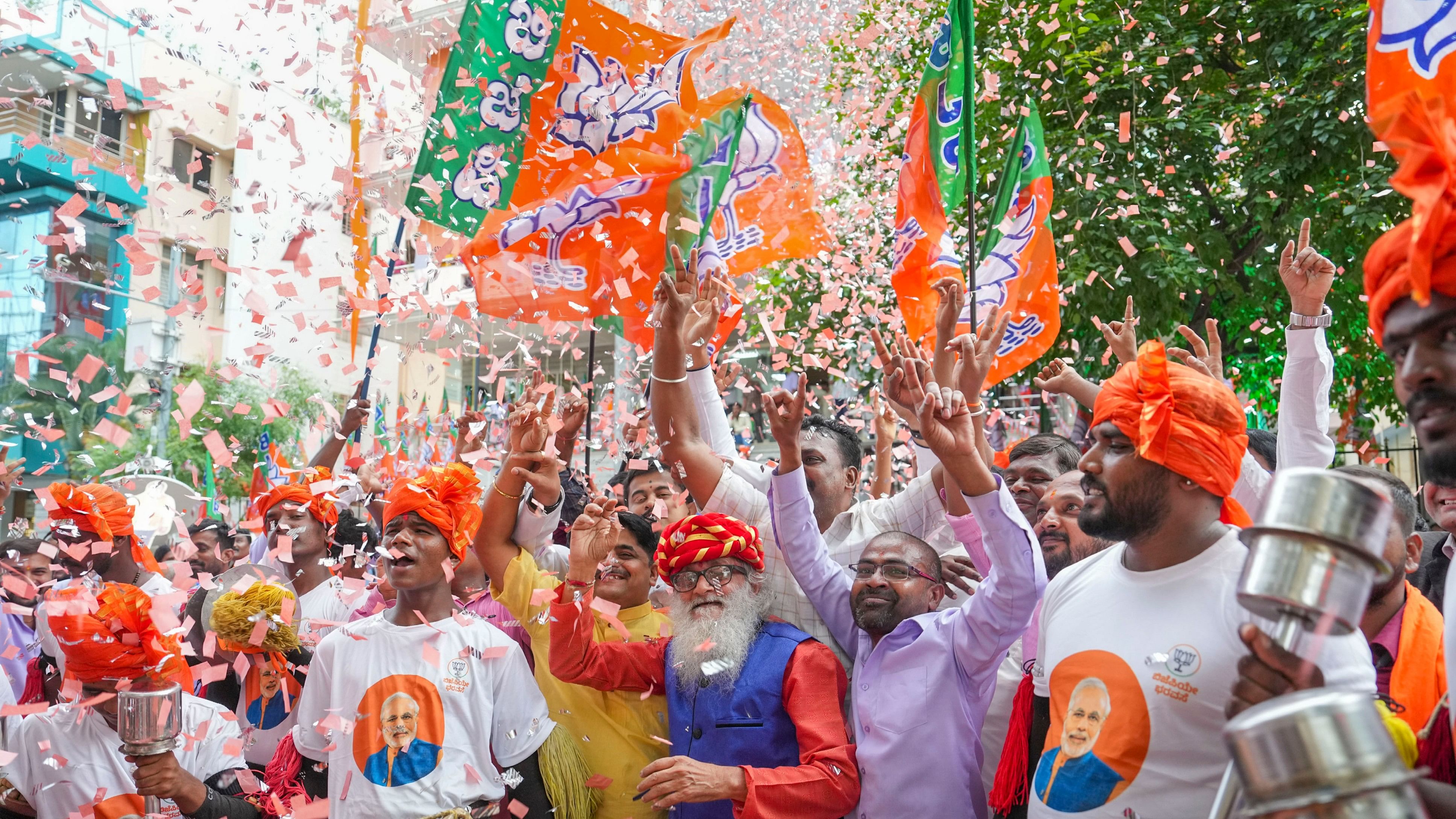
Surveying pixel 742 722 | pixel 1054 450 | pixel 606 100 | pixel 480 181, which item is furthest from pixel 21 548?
pixel 1054 450

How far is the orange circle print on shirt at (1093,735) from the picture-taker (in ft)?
8.29

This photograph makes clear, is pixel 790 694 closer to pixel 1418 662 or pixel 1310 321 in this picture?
pixel 1418 662

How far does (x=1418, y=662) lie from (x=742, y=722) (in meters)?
1.91

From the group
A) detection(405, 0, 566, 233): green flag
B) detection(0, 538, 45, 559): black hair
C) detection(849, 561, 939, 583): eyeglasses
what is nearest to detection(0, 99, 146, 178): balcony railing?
detection(0, 538, 45, 559): black hair

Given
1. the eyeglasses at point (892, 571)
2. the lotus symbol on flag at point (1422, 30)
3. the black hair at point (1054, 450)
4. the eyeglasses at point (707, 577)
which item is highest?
the lotus symbol on flag at point (1422, 30)

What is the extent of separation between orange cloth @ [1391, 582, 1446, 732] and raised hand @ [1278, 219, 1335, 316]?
4.65 ft

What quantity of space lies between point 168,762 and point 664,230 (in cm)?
357

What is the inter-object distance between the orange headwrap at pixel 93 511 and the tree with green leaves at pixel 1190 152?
4.47 meters

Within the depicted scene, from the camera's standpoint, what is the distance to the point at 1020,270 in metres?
6.62

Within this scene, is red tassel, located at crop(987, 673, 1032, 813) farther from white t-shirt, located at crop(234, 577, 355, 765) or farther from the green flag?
the green flag

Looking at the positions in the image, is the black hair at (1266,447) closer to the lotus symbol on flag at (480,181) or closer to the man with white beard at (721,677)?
the man with white beard at (721,677)

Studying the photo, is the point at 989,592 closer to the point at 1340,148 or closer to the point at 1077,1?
the point at 1340,148

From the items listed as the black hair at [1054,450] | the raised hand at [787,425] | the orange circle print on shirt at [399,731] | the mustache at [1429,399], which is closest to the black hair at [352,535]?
the orange circle print on shirt at [399,731]

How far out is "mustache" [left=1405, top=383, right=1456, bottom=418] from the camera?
172cm
